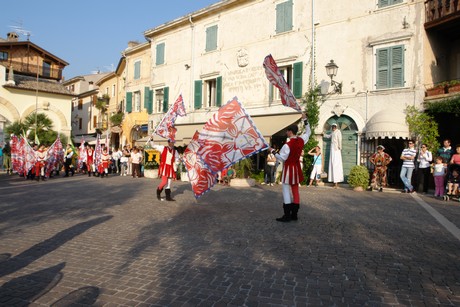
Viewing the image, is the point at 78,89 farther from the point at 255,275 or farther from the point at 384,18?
the point at 255,275

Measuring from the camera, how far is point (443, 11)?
13.6 meters

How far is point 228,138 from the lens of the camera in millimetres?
7613

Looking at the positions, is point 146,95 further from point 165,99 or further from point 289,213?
point 289,213

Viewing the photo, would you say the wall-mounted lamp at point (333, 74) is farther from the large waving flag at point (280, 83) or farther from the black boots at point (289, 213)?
the black boots at point (289, 213)


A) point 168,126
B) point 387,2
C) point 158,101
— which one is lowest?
point 168,126

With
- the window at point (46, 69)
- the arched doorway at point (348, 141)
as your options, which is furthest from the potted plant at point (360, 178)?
the window at point (46, 69)

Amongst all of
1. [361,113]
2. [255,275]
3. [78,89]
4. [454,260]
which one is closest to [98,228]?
[255,275]

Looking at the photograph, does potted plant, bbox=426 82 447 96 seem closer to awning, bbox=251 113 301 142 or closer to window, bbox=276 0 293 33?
awning, bbox=251 113 301 142

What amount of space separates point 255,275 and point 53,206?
6767mm

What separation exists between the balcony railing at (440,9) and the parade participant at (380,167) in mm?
5501

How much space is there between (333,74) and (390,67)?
7.63 feet

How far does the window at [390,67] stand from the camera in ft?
47.9

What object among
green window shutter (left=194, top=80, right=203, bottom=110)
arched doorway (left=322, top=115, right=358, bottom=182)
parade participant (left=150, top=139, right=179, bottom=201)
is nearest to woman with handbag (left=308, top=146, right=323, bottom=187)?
arched doorway (left=322, top=115, right=358, bottom=182)

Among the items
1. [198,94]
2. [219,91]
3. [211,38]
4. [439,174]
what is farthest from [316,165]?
[211,38]
